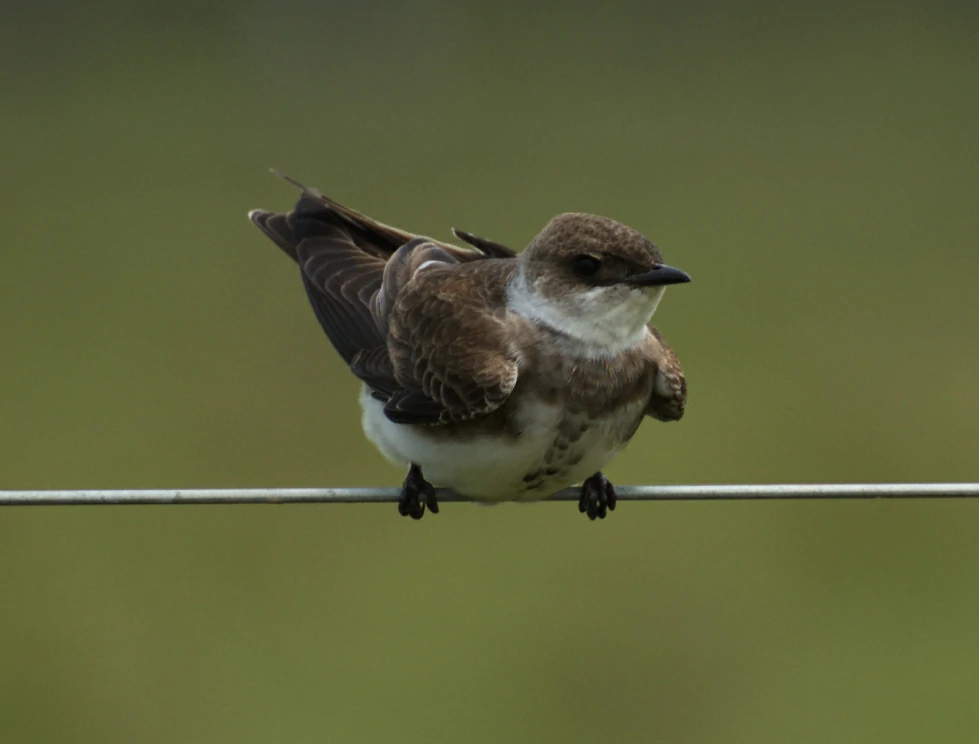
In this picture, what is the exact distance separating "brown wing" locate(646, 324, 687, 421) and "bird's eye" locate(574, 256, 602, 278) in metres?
0.27

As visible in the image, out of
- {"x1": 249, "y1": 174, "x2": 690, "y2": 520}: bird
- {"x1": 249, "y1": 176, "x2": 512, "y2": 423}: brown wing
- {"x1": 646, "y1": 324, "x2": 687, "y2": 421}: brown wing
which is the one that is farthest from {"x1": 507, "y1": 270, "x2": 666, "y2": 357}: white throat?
{"x1": 249, "y1": 176, "x2": 512, "y2": 423}: brown wing

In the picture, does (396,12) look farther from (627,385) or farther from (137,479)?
(627,385)

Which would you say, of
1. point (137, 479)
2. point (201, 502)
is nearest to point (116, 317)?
point (137, 479)

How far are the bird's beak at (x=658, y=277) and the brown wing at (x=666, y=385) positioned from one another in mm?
261

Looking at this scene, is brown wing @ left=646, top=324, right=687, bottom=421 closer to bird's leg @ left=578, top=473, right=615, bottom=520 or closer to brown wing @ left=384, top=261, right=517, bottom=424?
bird's leg @ left=578, top=473, right=615, bottom=520

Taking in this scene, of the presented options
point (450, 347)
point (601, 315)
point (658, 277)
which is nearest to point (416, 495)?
point (450, 347)

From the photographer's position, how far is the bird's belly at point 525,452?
3.75 meters

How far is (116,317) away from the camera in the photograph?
9383 mm

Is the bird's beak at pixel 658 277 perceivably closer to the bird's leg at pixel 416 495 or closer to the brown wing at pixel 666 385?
the brown wing at pixel 666 385

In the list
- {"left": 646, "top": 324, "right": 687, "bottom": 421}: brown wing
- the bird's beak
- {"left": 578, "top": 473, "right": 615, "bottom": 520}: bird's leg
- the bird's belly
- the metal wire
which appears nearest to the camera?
the metal wire

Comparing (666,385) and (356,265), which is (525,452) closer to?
(666,385)

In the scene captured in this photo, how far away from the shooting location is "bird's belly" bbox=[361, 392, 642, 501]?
3750mm

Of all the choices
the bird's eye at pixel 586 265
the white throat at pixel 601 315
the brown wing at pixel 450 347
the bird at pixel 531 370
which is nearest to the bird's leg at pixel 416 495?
the bird at pixel 531 370

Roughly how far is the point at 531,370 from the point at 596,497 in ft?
1.76
